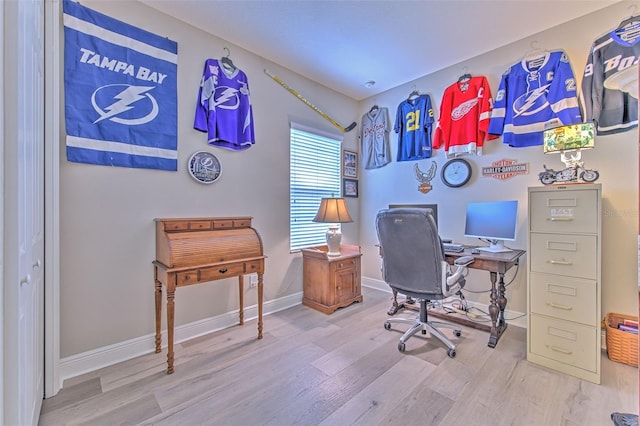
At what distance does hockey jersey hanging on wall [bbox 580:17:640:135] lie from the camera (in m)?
2.07

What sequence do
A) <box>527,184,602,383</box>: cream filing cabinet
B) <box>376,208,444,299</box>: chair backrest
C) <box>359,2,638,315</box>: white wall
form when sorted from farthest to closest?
<box>359,2,638,315</box>: white wall
<box>376,208,444,299</box>: chair backrest
<box>527,184,602,383</box>: cream filing cabinet

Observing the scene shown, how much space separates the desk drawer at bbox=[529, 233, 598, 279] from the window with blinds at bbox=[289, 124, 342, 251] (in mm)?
2236

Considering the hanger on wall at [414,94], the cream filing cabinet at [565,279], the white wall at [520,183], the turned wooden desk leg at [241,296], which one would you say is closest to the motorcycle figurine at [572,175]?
the white wall at [520,183]

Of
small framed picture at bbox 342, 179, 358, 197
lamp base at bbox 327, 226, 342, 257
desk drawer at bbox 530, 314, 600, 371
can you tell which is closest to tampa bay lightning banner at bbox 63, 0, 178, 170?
lamp base at bbox 327, 226, 342, 257

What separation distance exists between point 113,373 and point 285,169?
230 centimetres

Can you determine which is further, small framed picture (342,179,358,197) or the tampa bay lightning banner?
small framed picture (342,179,358,197)

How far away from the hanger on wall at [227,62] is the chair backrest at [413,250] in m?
2.02

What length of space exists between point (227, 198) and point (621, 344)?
3369mm

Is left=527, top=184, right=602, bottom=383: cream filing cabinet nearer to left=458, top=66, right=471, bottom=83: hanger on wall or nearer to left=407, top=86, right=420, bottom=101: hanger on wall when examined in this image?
left=458, top=66, right=471, bottom=83: hanger on wall

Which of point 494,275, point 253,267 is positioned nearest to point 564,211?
point 494,275

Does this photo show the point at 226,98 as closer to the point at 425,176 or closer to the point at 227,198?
the point at 227,198

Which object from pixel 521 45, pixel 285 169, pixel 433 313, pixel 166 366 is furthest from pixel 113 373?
pixel 521 45

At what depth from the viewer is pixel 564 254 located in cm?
193

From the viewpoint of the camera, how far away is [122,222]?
2.08m
